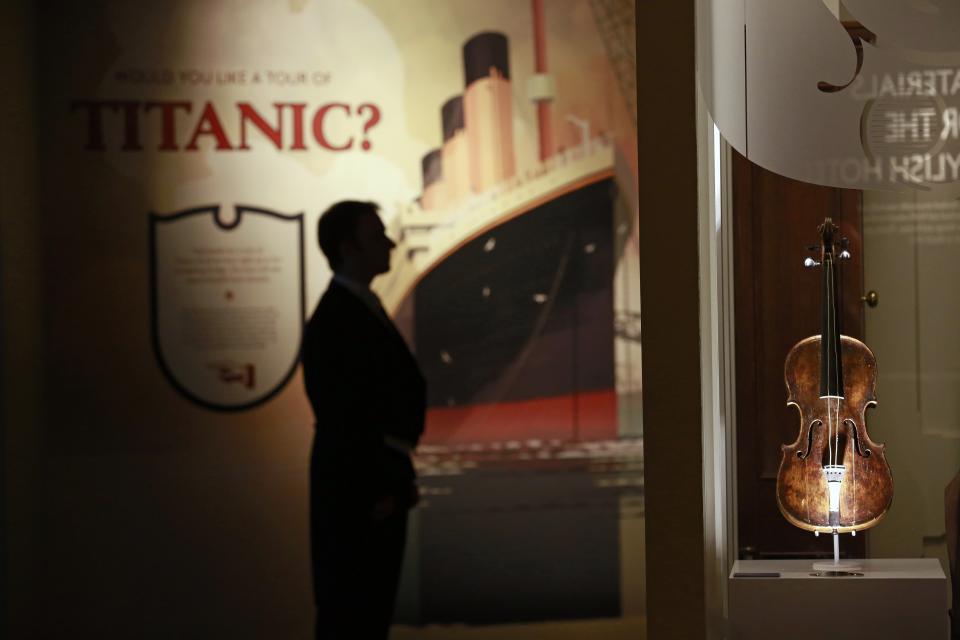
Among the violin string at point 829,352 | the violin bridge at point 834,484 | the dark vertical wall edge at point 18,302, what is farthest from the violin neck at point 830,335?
the dark vertical wall edge at point 18,302

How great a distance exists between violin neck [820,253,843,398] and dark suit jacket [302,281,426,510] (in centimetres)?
132

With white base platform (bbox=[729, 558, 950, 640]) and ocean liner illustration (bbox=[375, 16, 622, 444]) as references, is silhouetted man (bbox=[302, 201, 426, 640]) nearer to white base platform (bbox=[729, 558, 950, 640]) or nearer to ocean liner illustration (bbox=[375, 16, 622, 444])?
ocean liner illustration (bbox=[375, 16, 622, 444])

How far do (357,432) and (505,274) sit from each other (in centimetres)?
70

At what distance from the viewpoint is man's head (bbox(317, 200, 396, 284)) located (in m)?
3.54

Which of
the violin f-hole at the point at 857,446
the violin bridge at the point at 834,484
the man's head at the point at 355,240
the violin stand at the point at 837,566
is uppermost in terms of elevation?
the man's head at the point at 355,240

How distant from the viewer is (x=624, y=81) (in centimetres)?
357

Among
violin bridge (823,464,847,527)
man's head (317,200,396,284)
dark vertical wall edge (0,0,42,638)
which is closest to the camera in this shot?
violin bridge (823,464,847,527)

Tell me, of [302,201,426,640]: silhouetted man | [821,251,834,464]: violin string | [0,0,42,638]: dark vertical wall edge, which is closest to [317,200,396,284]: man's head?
[302,201,426,640]: silhouetted man

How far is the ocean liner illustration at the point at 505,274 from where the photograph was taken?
140 inches

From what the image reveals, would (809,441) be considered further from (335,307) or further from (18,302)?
(18,302)

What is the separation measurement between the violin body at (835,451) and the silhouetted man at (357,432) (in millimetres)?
1253

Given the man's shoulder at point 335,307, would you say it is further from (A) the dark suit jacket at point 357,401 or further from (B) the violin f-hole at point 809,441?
(B) the violin f-hole at point 809,441

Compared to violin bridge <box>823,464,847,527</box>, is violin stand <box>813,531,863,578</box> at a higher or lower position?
lower

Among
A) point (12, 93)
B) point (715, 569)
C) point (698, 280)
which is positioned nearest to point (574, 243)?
point (698, 280)
